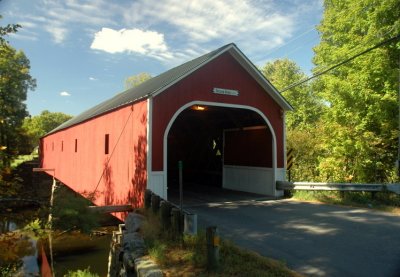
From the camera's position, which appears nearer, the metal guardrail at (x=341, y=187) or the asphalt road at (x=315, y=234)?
the asphalt road at (x=315, y=234)

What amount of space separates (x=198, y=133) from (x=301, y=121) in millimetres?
15983

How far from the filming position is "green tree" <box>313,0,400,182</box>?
13.7 m

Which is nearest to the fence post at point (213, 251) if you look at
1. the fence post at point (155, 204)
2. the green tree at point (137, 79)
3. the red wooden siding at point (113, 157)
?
the fence post at point (155, 204)

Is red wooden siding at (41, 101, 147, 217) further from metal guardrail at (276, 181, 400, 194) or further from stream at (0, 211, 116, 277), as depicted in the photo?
metal guardrail at (276, 181, 400, 194)

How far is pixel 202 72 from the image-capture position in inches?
415

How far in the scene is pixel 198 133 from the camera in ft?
57.5

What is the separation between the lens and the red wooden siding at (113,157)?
966 cm

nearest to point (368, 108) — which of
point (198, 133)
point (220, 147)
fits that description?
point (220, 147)

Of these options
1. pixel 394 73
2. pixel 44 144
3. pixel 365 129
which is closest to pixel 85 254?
pixel 365 129

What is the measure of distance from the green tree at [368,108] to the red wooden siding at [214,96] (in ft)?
12.3

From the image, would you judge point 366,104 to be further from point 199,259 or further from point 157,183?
point 199,259

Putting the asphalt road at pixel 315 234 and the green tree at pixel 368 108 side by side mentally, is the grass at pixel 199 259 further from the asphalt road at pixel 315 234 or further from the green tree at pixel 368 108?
the green tree at pixel 368 108

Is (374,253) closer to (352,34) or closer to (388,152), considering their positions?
(388,152)

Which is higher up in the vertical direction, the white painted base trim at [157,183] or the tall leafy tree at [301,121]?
the tall leafy tree at [301,121]
